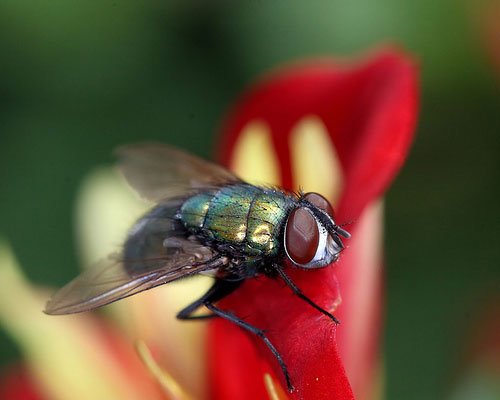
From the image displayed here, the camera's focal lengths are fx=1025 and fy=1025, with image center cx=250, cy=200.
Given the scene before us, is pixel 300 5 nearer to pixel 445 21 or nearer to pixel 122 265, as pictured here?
pixel 445 21

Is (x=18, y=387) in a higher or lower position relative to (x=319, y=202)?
lower

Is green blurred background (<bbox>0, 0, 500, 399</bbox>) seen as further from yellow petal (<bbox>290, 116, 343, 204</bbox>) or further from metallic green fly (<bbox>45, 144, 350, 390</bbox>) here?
metallic green fly (<bbox>45, 144, 350, 390</bbox>)

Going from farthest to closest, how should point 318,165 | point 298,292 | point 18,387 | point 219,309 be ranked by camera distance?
point 18,387 → point 318,165 → point 219,309 → point 298,292

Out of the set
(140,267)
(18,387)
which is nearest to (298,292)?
(140,267)

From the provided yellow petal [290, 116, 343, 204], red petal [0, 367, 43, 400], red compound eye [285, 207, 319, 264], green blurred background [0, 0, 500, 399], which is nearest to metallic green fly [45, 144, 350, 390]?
red compound eye [285, 207, 319, 264]

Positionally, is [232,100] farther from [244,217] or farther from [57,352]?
[244,217]

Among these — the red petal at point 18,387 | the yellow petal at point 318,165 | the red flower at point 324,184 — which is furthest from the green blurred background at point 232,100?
the yellow petal at point 318,165

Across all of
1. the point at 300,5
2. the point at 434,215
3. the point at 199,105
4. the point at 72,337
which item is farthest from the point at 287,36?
the point at 72,337

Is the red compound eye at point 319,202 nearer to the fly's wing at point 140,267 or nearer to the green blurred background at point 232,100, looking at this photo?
the fly's wing at point 140,267
